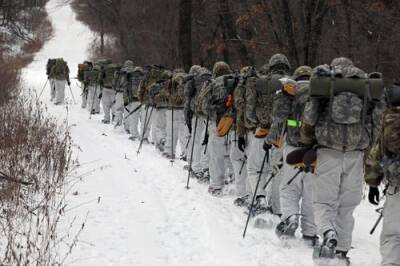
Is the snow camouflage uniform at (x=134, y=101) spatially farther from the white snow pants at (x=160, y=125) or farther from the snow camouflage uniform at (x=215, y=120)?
the snow camouflage uniform at (x=215, y=120)

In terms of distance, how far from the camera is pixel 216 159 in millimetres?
8930

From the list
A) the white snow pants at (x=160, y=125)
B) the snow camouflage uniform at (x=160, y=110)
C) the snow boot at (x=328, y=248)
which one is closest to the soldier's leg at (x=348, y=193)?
the snow boot at (x=328, y=248)

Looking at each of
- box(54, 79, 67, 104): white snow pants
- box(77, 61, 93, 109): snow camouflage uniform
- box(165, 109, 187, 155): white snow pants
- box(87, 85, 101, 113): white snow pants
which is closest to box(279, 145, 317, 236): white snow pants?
box(165, 109, 187, 155): white snow pants

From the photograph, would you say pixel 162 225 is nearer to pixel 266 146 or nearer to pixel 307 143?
pixel 266 146

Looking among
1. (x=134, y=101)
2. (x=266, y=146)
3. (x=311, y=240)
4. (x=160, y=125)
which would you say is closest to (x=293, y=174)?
(x=266, y=146)

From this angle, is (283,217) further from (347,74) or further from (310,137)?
(347,74)

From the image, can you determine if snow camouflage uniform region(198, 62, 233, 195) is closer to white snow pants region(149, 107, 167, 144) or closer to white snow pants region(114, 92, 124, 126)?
white snow pants region(149, 107, 167, 144)

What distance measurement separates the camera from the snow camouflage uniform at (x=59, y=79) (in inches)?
870

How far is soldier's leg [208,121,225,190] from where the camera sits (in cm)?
884

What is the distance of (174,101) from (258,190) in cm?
506

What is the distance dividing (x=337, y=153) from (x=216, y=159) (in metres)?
3.74

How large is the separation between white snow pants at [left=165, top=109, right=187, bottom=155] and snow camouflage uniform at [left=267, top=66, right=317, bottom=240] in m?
5.59

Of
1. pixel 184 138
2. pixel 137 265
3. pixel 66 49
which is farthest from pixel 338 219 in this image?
pixel 66 49

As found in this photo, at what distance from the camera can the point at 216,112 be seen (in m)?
8.62
